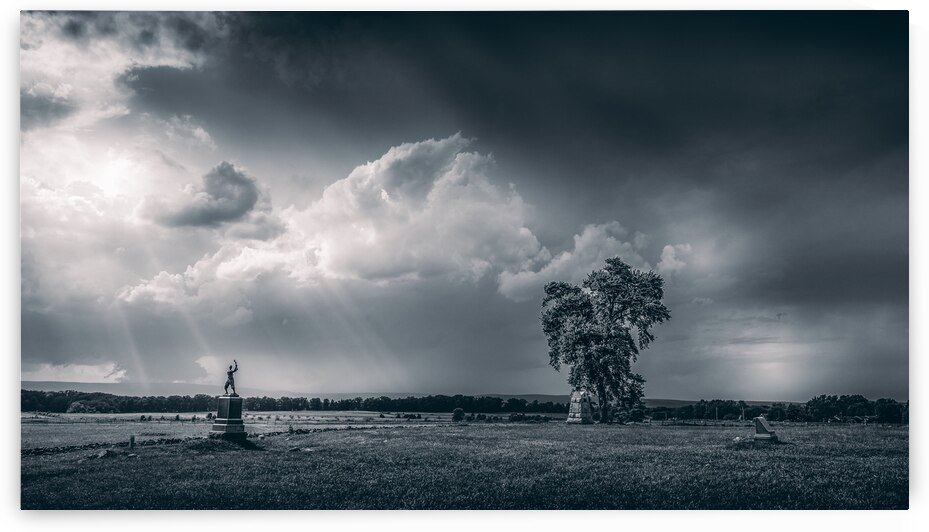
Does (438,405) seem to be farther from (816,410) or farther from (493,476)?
(816,410)

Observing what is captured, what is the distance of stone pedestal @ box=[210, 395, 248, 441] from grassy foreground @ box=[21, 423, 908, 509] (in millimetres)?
438

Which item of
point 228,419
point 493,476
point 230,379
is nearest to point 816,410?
point 493,476

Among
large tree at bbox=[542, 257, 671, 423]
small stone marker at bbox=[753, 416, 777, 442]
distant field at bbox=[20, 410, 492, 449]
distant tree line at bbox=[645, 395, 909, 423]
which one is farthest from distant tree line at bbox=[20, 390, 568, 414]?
small stone marker at bbox=[753, 416, 777, 442]

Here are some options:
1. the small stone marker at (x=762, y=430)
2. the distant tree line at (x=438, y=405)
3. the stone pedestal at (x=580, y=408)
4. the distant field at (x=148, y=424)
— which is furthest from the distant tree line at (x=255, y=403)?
the small stone marker at (x=762, y=430)

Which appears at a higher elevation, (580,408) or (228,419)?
(228,419)

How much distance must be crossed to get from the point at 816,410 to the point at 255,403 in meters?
13.1

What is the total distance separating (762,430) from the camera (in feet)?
50.0

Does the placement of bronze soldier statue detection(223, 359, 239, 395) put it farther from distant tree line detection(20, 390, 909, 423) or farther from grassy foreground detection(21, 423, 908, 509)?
grassy foreground detection(21, 423, 908, 509)

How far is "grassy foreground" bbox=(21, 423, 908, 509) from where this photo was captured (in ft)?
40.0

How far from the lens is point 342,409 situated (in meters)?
15.4

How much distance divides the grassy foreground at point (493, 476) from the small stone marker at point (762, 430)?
329mm

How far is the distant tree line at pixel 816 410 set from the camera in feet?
44.3

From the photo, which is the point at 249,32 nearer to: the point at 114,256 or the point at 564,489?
the point at 114,256

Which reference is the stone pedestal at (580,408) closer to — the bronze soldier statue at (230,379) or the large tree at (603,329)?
the large tree at (603,329)
